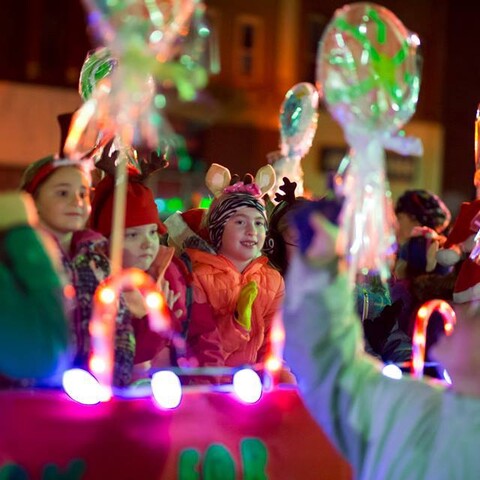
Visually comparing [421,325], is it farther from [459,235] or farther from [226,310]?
[459,235]

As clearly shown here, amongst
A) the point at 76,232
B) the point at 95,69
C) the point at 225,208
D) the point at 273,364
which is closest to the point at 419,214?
the point at 225,208

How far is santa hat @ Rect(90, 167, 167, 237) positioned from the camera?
360cm

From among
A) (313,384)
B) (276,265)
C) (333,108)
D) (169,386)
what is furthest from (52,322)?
(276,265)

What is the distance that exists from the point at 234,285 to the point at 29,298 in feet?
5.29

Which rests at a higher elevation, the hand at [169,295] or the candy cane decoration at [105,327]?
the hand at [169,295]

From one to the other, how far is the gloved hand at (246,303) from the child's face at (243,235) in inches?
8.7

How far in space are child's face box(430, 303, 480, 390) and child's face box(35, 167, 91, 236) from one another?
59.6 inches

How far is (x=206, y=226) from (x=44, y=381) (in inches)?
66.5

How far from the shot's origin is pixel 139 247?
142 inches

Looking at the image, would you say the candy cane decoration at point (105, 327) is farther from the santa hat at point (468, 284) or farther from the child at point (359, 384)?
the santa hat at point (468, 284)

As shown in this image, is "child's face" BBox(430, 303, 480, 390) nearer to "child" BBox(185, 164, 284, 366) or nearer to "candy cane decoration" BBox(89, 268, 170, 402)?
"candy cane decoration" BBox(89, 268, 170, 402)

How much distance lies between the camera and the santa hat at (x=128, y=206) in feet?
11.8

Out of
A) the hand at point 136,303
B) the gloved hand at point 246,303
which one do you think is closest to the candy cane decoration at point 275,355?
the gloved hand at point 246,303

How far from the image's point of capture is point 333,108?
8.70ft
